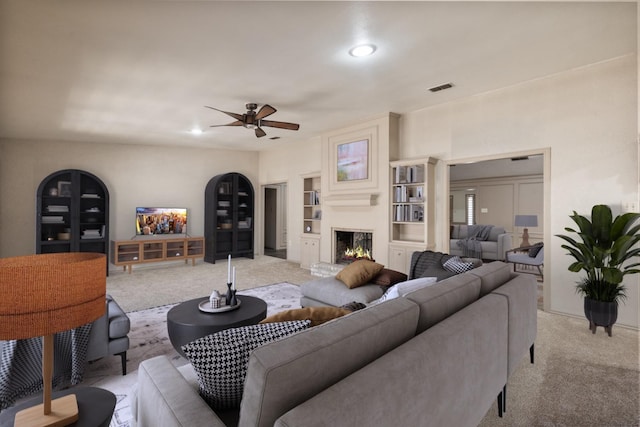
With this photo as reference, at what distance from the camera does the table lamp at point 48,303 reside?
3.21ft

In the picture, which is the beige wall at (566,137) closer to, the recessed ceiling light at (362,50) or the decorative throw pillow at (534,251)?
the decorative throw pillow at (534,251)

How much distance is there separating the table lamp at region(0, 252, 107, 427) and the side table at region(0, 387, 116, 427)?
3 centimetres

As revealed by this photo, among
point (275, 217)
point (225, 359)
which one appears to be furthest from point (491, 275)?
point (275, 217)

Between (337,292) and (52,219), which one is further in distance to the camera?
(52,219)

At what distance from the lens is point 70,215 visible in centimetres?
619

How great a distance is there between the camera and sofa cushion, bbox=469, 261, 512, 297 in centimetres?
221

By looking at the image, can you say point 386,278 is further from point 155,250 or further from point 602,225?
point 155,250

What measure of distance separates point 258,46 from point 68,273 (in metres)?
2.63

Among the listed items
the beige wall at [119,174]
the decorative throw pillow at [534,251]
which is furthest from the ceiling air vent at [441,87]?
the beige wall at [119,174]

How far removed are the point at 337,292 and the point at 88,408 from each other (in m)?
2.32

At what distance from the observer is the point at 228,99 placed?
4426mm

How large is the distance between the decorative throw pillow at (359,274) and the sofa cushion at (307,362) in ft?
6.89

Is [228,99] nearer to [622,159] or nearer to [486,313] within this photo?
[486,313]

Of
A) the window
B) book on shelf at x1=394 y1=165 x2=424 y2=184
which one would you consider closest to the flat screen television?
book on shelf at x1=394 y1=165 x2=424 y2=184
